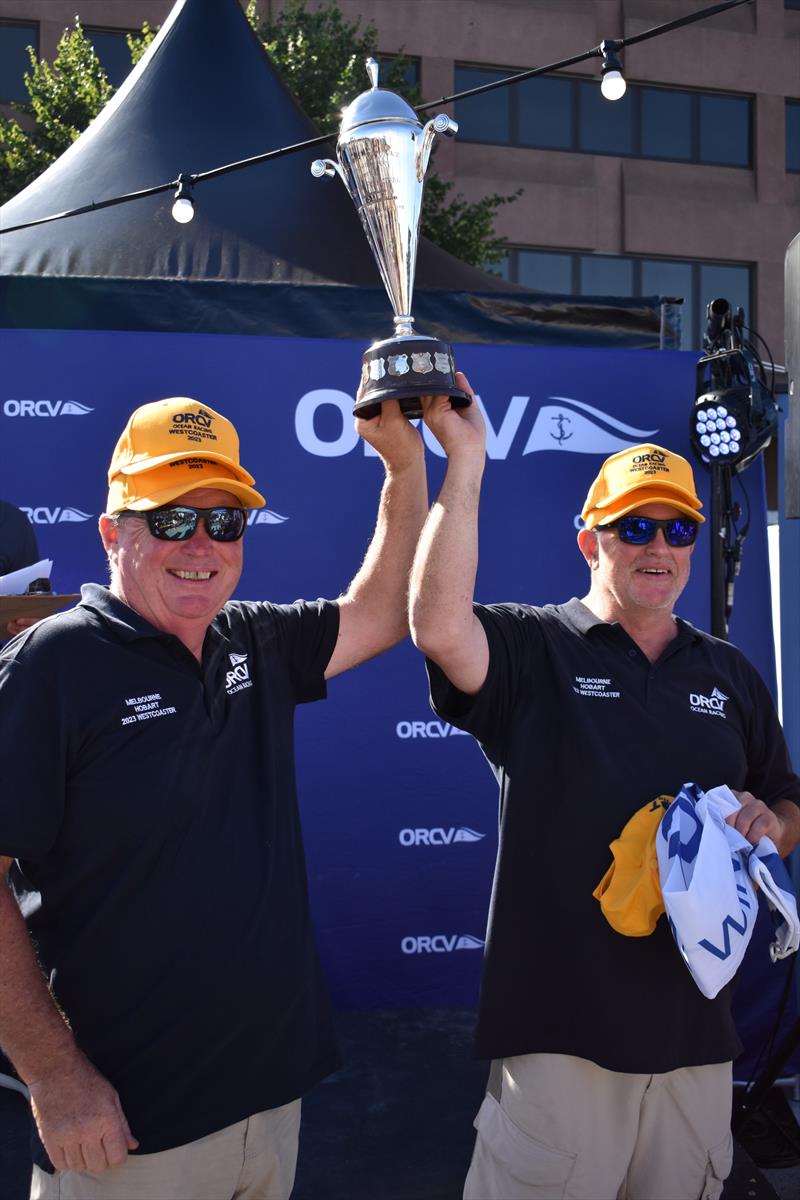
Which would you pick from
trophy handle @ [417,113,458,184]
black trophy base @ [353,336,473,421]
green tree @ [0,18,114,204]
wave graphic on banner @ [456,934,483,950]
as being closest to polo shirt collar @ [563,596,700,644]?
black trophy base @ [353,336,473,421]

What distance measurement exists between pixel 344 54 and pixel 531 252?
729 cm

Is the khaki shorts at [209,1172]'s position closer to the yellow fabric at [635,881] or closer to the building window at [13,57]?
the yellow fabric at [635,881]

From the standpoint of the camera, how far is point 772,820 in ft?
7.36

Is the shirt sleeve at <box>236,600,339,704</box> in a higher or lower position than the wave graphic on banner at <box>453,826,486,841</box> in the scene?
higher

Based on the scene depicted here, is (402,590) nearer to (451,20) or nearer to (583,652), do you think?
(583,652)

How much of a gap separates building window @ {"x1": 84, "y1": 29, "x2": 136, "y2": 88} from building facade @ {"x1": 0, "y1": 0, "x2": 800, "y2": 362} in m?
3.97

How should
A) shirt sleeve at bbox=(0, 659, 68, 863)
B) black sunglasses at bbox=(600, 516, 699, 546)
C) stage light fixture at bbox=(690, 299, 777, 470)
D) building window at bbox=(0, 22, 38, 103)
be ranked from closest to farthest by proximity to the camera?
shirt sleeve at bbox=(0, 659, 68, 863) < black sunglasses at bbox=(600, 516, 699, 546) < stage light fixture at bbox=(690, 299, 777, 470) < building window at bbox=(0, 22, 38, 103)

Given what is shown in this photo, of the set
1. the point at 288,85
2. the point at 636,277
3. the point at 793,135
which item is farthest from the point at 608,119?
the point at 288,85

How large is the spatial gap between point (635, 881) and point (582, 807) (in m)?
0.19

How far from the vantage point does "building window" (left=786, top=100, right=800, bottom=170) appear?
69.1 ft

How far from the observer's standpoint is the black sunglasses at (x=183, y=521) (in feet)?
6.35

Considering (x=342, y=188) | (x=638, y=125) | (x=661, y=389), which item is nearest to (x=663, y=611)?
(x=661, y=389)

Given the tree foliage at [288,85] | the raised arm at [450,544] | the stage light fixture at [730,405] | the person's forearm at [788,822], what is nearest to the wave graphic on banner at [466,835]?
the stage light fixture at [730,405]

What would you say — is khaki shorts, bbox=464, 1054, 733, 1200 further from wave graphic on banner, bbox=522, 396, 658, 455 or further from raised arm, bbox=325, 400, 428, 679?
wave graphic on banner, bbox=522, 396, 658, 455
